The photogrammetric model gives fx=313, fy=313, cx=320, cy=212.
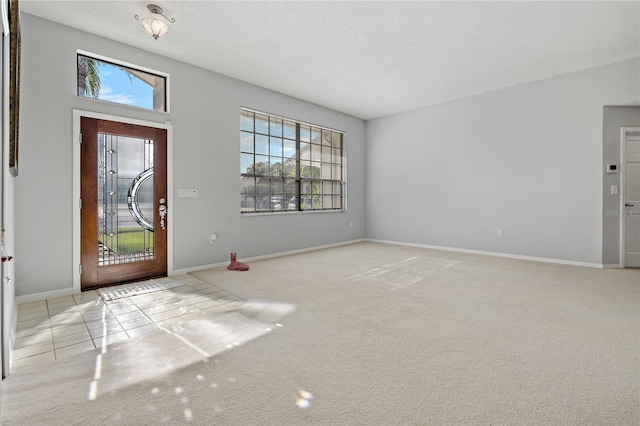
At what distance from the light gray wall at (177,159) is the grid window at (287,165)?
8.4 inches

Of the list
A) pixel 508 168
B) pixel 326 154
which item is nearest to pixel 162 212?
pixel 326 154

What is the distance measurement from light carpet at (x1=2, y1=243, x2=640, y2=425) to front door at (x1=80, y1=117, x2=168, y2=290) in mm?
1530

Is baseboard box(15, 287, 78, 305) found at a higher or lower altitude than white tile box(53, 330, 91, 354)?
higher

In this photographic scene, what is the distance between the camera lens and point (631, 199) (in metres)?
4.73

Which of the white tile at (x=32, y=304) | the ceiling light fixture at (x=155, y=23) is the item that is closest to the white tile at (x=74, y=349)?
the white tile at (x=32, y=304)

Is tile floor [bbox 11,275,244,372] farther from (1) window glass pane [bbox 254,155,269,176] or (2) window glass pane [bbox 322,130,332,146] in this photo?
(2) window glass pane [bbox 322,130,332,146]

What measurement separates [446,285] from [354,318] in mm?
1600

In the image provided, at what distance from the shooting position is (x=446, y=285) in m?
3.75

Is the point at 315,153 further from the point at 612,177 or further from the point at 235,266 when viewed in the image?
the point at 612,177

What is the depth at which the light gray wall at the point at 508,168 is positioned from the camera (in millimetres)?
4723

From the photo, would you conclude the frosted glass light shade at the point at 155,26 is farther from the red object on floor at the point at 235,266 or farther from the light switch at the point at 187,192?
the red object on floor at the point at 235,266

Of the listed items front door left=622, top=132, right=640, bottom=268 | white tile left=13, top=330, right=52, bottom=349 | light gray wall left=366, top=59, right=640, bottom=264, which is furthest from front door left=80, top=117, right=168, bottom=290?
front door left=622, top=132, right=640, bottom=268

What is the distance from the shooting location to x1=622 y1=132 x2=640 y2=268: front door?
468 cm

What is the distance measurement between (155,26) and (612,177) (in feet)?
21.0
